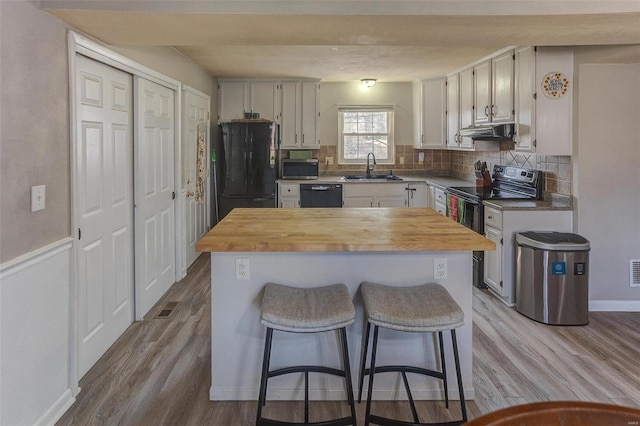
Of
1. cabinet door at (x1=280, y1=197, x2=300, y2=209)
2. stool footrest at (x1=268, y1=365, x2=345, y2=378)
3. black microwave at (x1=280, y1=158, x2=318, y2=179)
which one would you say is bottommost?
stool footrest at (x1=268, y1=365, x2=345, y2=378)

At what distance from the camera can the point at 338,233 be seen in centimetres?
237

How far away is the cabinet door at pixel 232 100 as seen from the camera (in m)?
5.99

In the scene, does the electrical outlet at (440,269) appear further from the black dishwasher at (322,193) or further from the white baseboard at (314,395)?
the black dishwasher at (322,193)

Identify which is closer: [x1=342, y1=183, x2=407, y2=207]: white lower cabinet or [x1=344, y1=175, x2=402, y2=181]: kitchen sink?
[x1=342, y1=183, x2=407, y2=207]: white lower cabinet

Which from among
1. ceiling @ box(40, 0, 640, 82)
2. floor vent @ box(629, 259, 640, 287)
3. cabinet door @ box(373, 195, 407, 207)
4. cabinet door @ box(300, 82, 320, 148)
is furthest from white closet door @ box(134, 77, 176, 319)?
floor vent @ box(629, 259, 640, 287)

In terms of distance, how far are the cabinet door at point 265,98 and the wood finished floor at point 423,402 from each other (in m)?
3.20

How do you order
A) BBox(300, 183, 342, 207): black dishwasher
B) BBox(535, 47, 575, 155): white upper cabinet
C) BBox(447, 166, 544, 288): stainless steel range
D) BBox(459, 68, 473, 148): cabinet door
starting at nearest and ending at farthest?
BBox(535, 47, 575, 155): white upper cabinet, BBox(447, 166, 544, 288): stainless steel range, BBox(459, 68, 473, 148): cabinet door, BBox(300, 183, 342, 207): black dishwasher

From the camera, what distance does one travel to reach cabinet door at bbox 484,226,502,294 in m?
3.78

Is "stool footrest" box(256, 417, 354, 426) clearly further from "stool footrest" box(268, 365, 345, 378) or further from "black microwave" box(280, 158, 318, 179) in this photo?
"black microwave" box(280, 158, 318, 179)

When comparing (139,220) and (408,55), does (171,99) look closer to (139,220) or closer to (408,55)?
(139,220)

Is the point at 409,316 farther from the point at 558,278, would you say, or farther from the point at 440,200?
the point at 440,200

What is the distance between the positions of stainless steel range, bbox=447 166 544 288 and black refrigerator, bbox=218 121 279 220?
231 cm

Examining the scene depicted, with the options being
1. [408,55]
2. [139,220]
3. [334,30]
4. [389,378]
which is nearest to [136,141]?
[139,220]

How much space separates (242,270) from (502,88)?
10.5 ft
